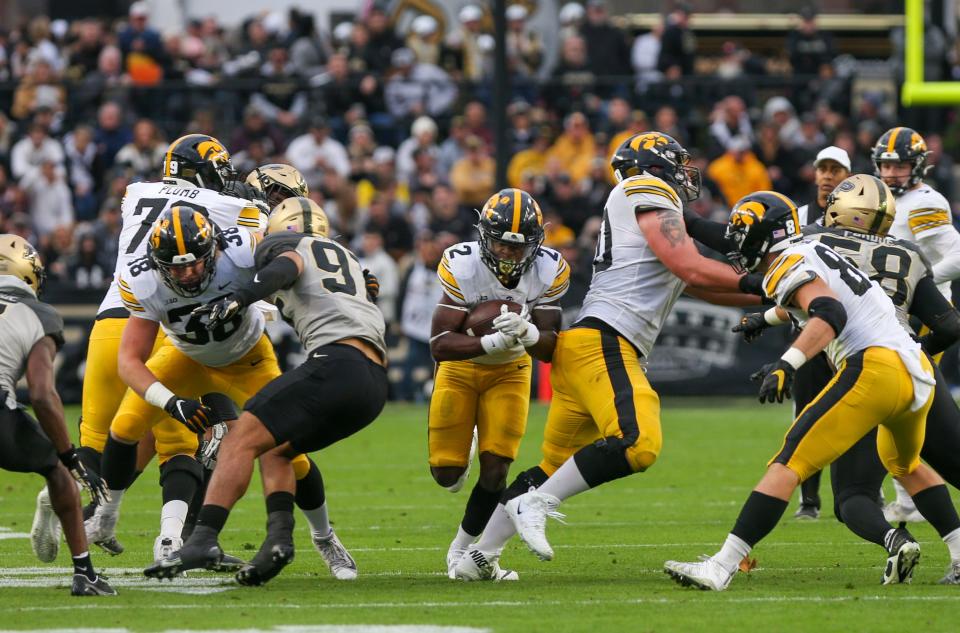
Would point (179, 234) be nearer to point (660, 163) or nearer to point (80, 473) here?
point (80, 473)

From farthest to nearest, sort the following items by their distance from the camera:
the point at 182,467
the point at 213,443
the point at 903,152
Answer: the point at 903,152
the point at 182,467
the point at 213,443

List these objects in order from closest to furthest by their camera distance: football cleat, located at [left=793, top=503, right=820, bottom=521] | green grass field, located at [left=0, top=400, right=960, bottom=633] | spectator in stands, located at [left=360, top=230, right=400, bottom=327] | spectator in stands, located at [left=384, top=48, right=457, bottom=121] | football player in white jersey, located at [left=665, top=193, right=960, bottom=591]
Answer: green grass field, located at [left=0, top=400, right=960, bottom=633] < football player in white jersey, located at [left=665, top=193, right=960, bottom=591] < football cleat, located at [left=793, top=503, right=820, bottom=521] < spectator in stands, located at [left=360, top=230, right=400, bottom=327] < spectator in stands, located at [left=384, top=48, right=457, bottom=121]

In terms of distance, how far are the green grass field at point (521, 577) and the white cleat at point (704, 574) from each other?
0.20 ft

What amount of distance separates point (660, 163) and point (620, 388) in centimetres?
111

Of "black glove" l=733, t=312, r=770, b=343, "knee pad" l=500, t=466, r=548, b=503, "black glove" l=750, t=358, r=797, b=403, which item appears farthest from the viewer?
"knee pad" l=500, t=466, r=548, b=503

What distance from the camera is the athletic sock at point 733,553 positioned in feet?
20.6

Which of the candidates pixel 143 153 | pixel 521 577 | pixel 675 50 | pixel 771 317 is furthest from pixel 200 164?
pixel 675 50

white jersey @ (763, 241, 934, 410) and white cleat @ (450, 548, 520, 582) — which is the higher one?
white jersey @ (763, 241, 934, 410)

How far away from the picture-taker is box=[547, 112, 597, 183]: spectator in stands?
55.9 ft

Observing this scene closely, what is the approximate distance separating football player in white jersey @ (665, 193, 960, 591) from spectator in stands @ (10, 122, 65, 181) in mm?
11717

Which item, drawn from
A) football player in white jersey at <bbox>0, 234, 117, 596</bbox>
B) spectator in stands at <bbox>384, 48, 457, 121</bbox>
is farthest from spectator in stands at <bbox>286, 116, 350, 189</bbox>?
football player in white jersey at <bbox>0, 234, 117, 596</bbox>

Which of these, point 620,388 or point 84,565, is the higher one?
point 620,388

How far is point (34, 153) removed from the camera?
55.0ft

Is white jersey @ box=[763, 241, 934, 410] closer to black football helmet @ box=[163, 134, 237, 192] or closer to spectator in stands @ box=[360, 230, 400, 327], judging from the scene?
black football helmet @ box=[163, 134, 237, 192]
